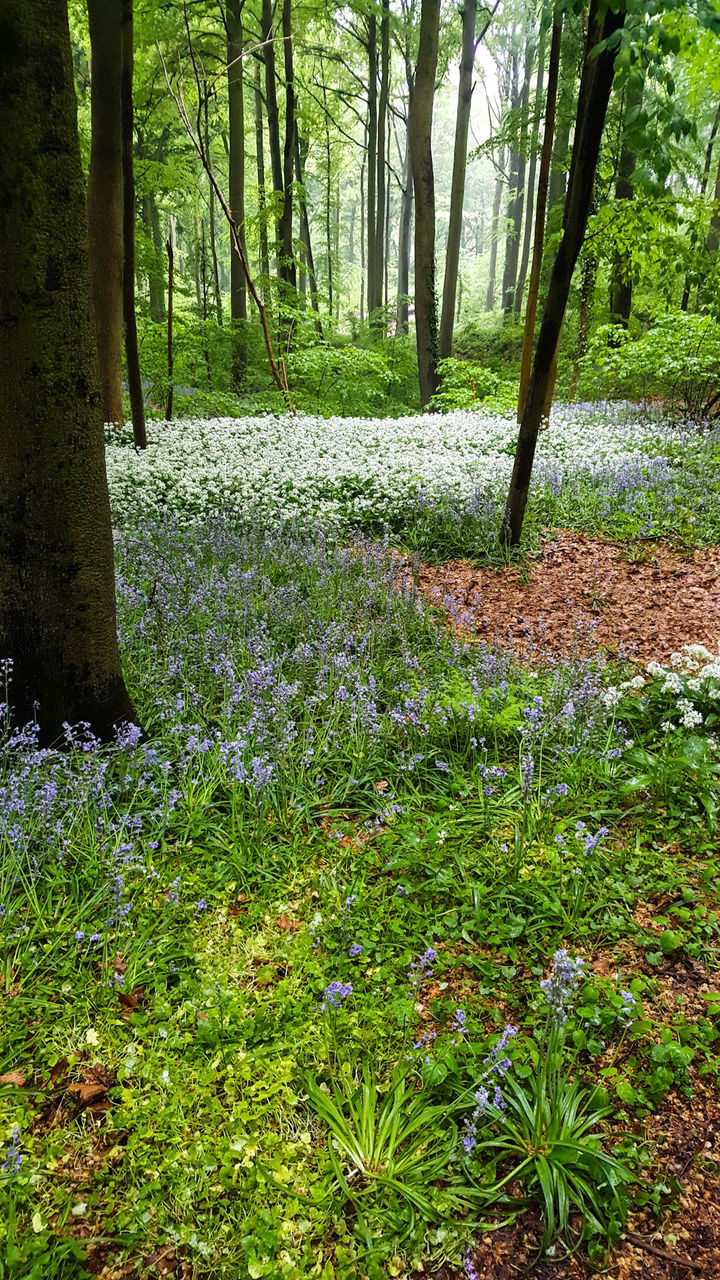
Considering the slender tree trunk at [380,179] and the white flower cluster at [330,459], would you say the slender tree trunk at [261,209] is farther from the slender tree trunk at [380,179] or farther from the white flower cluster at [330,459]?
the white flower cluster at [330,459]

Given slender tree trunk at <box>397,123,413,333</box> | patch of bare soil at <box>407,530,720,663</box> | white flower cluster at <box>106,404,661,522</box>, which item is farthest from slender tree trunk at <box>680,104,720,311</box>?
slender tree trunk at <box>397,123,413,333</box>

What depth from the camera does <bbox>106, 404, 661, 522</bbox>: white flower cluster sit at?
8539 mm

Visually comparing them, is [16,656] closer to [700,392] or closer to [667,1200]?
[667,1200]

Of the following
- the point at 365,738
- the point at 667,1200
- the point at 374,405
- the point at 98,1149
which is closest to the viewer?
the point at 667,1200

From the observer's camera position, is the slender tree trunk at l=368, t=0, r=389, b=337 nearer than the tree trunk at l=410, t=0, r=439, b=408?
No

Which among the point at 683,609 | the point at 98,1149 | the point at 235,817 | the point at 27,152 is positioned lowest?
the point at 98,1149

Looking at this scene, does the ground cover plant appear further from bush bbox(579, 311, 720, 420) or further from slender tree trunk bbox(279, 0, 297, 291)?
slender tree trunk bbox(279, 0, 297, 291)

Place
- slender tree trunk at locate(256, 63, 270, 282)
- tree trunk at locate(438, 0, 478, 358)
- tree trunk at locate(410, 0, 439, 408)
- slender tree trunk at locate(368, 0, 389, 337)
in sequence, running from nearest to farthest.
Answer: tree trunk at locate(410, 0, 439, 408)
slender tree trunk at locate(256, 63, 270, 282)
tree trunk at locate(438, 0, 478, 358)
slender tree trunk at locate(368, 0, 389, 337)

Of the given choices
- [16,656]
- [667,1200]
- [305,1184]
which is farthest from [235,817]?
[667,1200]

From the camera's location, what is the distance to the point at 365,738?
13.8 feet

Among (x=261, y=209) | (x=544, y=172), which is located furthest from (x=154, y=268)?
(x=544, y=172)

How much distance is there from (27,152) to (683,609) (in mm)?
5669

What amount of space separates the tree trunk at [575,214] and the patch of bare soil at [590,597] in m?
0.85

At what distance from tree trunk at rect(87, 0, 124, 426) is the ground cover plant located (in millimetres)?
5700
